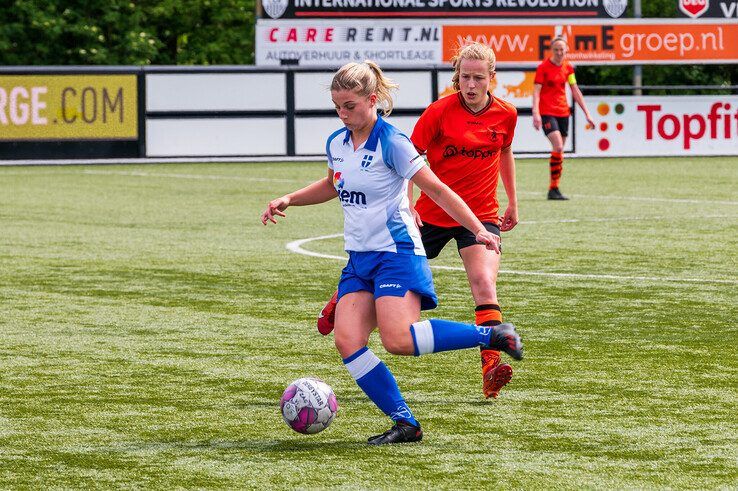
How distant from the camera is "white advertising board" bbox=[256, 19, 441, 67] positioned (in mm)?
33406

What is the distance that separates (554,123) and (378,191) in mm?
14050

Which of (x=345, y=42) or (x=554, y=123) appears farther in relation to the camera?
(x=345, y=42)

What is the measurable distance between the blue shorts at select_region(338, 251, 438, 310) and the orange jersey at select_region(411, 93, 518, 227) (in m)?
1.39

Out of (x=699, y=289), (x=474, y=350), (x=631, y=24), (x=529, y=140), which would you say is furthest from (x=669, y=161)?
(x=474, y=350)

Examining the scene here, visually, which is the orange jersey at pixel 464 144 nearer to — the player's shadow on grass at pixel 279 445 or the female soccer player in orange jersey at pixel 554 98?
the player's shadow on grass at pixel 279 445

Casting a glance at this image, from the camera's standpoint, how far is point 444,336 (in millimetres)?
6391

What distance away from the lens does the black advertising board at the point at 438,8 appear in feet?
110

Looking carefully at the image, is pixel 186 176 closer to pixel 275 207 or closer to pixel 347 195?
pixel 275 207

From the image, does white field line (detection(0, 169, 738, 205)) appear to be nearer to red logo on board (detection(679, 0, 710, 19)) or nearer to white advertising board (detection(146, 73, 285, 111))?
white advertising board (detection(146, 73, 285, 111))

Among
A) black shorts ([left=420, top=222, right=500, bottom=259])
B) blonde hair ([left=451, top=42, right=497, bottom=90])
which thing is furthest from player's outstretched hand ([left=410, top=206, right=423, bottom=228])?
→ blonde hair ([left=451, top=42, right=497, bottom=90])

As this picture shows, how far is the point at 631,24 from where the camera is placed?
115ft

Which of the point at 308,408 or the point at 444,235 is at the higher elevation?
the point at 444,235

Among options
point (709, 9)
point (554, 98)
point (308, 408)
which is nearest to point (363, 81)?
point (308, 408)

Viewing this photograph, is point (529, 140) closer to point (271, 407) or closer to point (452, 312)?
point (452, 312)
